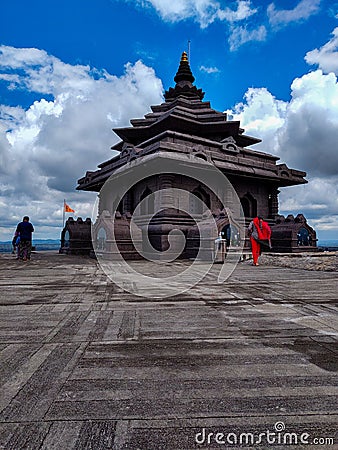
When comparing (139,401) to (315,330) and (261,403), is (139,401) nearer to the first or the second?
(261,403)

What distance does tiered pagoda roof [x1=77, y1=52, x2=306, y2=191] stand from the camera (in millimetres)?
19359

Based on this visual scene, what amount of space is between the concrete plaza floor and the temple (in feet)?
37.9

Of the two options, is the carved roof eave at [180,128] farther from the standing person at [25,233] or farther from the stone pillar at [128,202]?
the standing person at [25,233]

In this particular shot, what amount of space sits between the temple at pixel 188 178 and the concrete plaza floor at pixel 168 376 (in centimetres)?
1156

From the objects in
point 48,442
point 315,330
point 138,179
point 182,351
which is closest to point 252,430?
point 48,442

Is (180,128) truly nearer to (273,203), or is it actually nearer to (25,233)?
(273,203)

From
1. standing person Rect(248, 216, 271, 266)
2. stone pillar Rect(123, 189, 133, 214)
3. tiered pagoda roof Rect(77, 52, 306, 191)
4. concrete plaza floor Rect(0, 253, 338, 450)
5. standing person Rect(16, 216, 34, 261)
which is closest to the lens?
concrete plaza floor Rect(0, 253, 338, 450)

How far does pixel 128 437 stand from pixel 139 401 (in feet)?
1.27

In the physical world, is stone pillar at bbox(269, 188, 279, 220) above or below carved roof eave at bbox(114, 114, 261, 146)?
below

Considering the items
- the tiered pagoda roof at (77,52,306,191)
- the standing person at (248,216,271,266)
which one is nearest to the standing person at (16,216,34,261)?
the tiered pagoda roof at (77,52,306,191)

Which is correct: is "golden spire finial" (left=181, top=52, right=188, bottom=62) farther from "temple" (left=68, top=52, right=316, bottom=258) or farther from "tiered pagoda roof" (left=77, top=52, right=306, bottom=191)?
"tiered pagoda roof" (left=77, top=52, right=306, bottom=191)

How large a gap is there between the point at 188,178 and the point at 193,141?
88.1 inches

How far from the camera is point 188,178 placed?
19.8m

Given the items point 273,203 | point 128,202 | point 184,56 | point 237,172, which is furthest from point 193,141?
point 184,56
